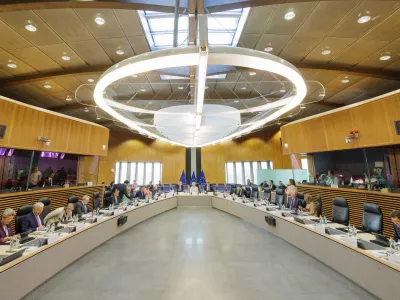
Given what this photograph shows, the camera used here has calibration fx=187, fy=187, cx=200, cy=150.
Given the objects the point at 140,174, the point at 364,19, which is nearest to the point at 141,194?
the point at 140,174

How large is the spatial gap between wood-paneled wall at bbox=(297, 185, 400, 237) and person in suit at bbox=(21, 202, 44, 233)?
7.93 meters

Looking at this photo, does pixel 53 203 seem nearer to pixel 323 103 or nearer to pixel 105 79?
pixel 105 79

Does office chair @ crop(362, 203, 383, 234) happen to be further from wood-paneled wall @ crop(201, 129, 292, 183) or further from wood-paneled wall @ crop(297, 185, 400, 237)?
wood-paneled wall @ crop(201, 129, 292, 183)

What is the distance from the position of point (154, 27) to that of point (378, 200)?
7.36 m

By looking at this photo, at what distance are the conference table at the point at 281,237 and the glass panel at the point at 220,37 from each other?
4.69 meters

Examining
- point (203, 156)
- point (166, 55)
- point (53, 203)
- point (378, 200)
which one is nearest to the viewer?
point (166, 55)

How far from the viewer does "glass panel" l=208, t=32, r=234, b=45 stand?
468 centimetres

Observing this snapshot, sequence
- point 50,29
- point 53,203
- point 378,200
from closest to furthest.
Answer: point 50,29
point 378,200
point 53,203

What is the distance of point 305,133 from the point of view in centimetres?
749

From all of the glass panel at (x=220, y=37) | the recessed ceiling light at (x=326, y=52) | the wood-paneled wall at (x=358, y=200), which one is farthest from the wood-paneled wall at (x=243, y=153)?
the glass panel at (x=220, y=37)

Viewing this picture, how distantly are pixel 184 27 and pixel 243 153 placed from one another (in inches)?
475

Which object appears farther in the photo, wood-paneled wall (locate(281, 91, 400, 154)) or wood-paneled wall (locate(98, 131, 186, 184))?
wood-paneled wall (locate(98, 131, 186, 184))

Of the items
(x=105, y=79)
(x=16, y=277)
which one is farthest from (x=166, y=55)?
(x=16, y=277)

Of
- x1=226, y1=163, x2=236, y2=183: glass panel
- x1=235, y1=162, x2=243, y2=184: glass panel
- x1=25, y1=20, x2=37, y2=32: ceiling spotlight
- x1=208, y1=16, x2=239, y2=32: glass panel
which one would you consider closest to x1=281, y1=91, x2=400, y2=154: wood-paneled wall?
x1=208, y1=16, x2=239, y2=32: glass panel
